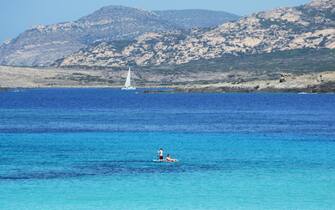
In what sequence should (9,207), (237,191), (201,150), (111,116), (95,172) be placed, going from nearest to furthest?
(9,207) < (237,191) < (95,172) < (201,150) < (111,116)

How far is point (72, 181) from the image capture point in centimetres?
5228

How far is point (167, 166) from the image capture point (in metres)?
60.0

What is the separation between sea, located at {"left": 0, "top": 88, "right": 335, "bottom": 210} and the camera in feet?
152

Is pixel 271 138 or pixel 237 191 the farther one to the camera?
pixel 271 138

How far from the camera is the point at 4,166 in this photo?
58.9 metres

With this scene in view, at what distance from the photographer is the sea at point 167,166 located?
46406 millimetres

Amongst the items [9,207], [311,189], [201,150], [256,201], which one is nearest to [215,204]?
[256,201]

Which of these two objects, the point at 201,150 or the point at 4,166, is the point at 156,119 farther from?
the point at 4,166

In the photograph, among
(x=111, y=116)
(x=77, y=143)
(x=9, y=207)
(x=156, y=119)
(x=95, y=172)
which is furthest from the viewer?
(x=111, y=116)

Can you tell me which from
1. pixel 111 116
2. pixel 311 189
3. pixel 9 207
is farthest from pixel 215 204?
pixel 111 116

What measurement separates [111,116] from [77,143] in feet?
153

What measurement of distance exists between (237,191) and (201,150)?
21.6 meters

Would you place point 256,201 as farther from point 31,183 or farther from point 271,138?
point 271,138

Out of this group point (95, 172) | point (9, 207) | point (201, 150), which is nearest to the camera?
point (9, 207)
